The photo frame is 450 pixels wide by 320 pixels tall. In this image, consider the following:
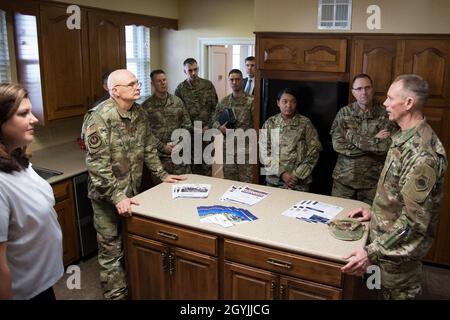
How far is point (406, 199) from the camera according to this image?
173 cm

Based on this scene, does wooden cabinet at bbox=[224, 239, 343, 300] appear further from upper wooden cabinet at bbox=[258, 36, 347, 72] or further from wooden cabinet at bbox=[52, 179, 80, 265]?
upper wooden cabinet at bbox=[258, 36, 347, 72]

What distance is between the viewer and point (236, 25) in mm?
4859

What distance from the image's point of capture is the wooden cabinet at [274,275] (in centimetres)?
184

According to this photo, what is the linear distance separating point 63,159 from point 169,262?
180 centimetres

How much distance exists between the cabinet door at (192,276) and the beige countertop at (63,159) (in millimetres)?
1327

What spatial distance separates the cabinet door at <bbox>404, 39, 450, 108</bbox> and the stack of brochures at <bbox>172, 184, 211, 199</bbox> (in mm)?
1838

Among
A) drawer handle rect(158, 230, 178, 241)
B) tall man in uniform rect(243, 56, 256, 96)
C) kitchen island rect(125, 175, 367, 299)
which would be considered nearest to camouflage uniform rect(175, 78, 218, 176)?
tall man in uniform rect(243, 56, 256, 96)

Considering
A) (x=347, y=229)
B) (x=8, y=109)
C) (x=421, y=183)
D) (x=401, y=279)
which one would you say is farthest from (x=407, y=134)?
(x=8, y=109)

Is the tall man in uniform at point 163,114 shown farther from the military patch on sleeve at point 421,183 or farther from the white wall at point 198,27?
the military patch on sleeve at point 421,183

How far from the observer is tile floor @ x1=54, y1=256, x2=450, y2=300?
2.90 metres

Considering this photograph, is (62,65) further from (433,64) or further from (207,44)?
(433,64)

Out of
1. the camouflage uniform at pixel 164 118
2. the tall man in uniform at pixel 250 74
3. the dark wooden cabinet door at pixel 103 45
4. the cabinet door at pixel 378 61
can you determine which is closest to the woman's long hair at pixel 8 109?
the dark wooden cabinet door at pixel 103 45
